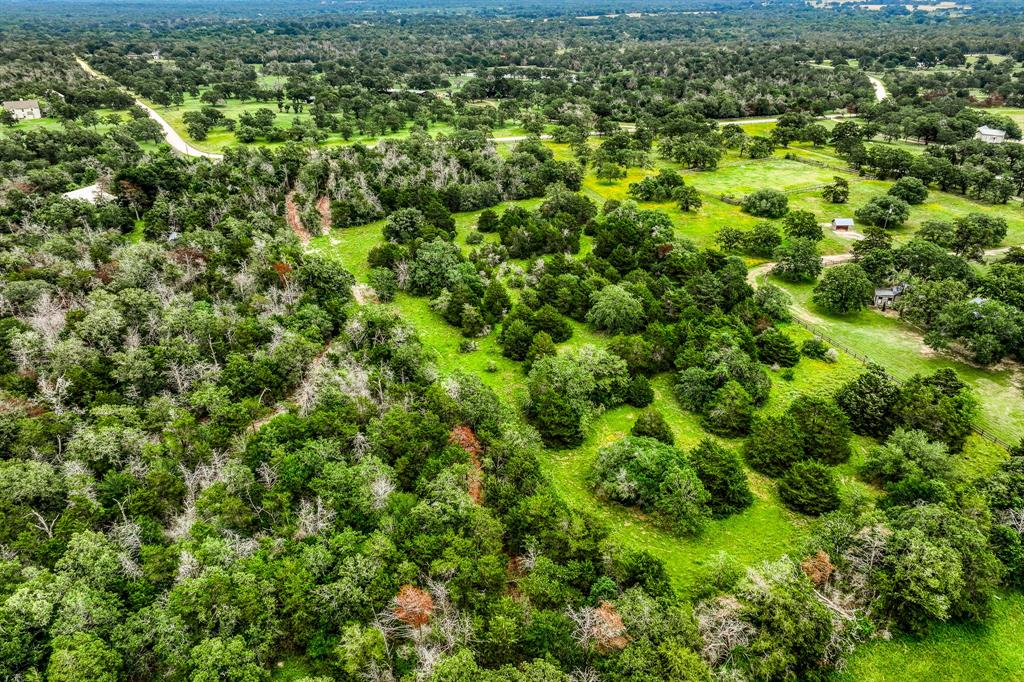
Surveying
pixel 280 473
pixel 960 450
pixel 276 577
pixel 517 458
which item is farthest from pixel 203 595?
pixel 960 450

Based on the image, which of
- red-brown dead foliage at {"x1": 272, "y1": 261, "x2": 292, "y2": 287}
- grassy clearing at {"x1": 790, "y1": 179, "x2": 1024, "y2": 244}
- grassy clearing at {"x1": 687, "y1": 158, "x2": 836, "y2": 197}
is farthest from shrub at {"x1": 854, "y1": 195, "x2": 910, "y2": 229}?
red-brown dead foliage at {"x1": 272, "y1": 261, "x2": 292, "y2": 287}

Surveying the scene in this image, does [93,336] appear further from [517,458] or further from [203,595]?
[517,458]

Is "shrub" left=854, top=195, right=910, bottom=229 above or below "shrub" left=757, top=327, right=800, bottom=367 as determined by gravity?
above

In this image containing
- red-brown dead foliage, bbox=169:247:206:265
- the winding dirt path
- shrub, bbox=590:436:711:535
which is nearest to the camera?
shrub, bbox=590:436:711:535

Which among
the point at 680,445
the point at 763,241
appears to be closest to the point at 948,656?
the point at 680,445

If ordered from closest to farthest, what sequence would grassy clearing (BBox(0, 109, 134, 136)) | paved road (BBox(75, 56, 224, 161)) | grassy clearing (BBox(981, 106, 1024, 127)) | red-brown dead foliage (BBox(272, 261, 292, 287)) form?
1. red-brown dead foliage (BBox(272, 261, 292, 287))
2. paved road (BBox(75, 56, 224, 161))
3. grassy clearing (BBox(0, 109, 134, 136))
4. grassy clearing (BBox(981, 106, 1024, 127))

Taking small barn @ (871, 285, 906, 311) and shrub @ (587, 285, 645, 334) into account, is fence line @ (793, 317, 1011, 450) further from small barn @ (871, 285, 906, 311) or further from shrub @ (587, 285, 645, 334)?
shrub @ (587, 285, 645, 334)

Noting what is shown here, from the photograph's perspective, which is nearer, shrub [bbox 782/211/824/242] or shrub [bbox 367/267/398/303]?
shrub [bbox 367/267/398/303]
